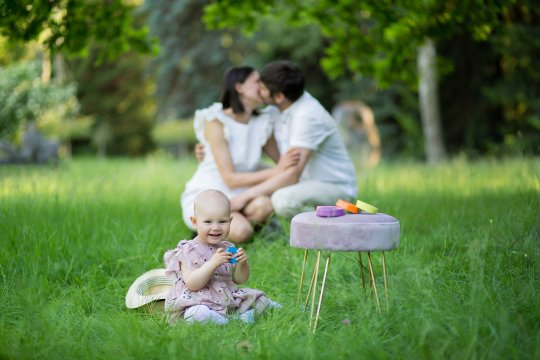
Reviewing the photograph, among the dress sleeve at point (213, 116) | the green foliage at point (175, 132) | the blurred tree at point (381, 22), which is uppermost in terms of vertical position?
the blurred tree at point (381, 22)

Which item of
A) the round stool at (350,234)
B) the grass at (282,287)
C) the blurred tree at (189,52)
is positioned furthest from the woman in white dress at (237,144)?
the blurred tree at (189,52)

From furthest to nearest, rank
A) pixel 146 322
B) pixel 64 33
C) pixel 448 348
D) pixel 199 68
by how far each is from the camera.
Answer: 1. pixel 199 68
2. pixel 64 33
3. pixel 146 322
4. pixel 448 348

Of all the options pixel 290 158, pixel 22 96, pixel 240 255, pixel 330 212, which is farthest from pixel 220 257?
pixel 22 96

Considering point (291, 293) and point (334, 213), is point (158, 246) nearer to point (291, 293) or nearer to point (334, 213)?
point (291, 293)

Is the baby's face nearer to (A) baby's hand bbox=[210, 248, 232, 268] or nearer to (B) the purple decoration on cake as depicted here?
(A) baby's hand bbox=[210, 248, 232, 268]

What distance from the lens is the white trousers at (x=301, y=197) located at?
4.88 m

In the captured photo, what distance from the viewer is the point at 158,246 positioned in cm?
475

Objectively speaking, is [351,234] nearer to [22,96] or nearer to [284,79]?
[284,79]

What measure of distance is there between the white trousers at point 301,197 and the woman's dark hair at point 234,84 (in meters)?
0.78

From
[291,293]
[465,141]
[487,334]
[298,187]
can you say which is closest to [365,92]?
[465,141]

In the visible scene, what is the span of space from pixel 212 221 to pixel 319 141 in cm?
185

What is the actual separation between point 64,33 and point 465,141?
1073 cm

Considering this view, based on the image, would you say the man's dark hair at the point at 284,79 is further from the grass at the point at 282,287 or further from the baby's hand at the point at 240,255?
the baby's hand at the point at 240,255

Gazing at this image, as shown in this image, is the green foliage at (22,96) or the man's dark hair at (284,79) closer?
the man's dark hair at (284,79)
